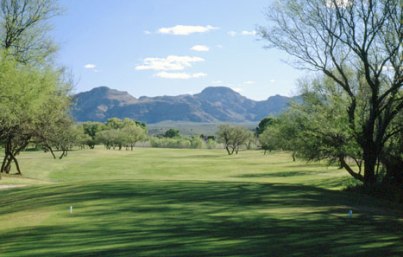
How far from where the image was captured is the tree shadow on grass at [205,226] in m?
12.3

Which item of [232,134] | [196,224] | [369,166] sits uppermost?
[232,134]

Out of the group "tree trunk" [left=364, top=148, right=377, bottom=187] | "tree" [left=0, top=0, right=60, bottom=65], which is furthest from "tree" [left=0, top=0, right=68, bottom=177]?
"tree trunk" [left=364, top=148, right=377, bottom=187]

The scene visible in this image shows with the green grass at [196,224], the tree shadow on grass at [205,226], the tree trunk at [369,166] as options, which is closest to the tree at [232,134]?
the tree trunk at [369,166]

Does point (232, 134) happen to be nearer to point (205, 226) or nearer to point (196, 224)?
point (196, 224)

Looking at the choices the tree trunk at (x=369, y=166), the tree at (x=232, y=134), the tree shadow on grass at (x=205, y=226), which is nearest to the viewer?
the tree shadow on grass at (x=205, y=226)

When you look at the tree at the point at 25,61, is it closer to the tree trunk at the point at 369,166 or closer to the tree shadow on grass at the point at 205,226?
the tree shadow on grass at the point at 205,226

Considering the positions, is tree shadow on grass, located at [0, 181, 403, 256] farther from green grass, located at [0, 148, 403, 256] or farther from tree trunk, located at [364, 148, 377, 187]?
tree trunk, located at [364, 148, 377, 187]

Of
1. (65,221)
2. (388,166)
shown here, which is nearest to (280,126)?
(388,166)

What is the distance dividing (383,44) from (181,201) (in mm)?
17010

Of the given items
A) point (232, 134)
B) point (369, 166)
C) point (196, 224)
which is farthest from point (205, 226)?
point (232, 134)

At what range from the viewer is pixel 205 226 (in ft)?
52.8

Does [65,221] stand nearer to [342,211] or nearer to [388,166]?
[342,211]

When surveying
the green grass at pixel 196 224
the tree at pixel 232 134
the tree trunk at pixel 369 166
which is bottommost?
the green grass at pixel 196 224

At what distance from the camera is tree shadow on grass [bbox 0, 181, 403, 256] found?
12273 millimetres
